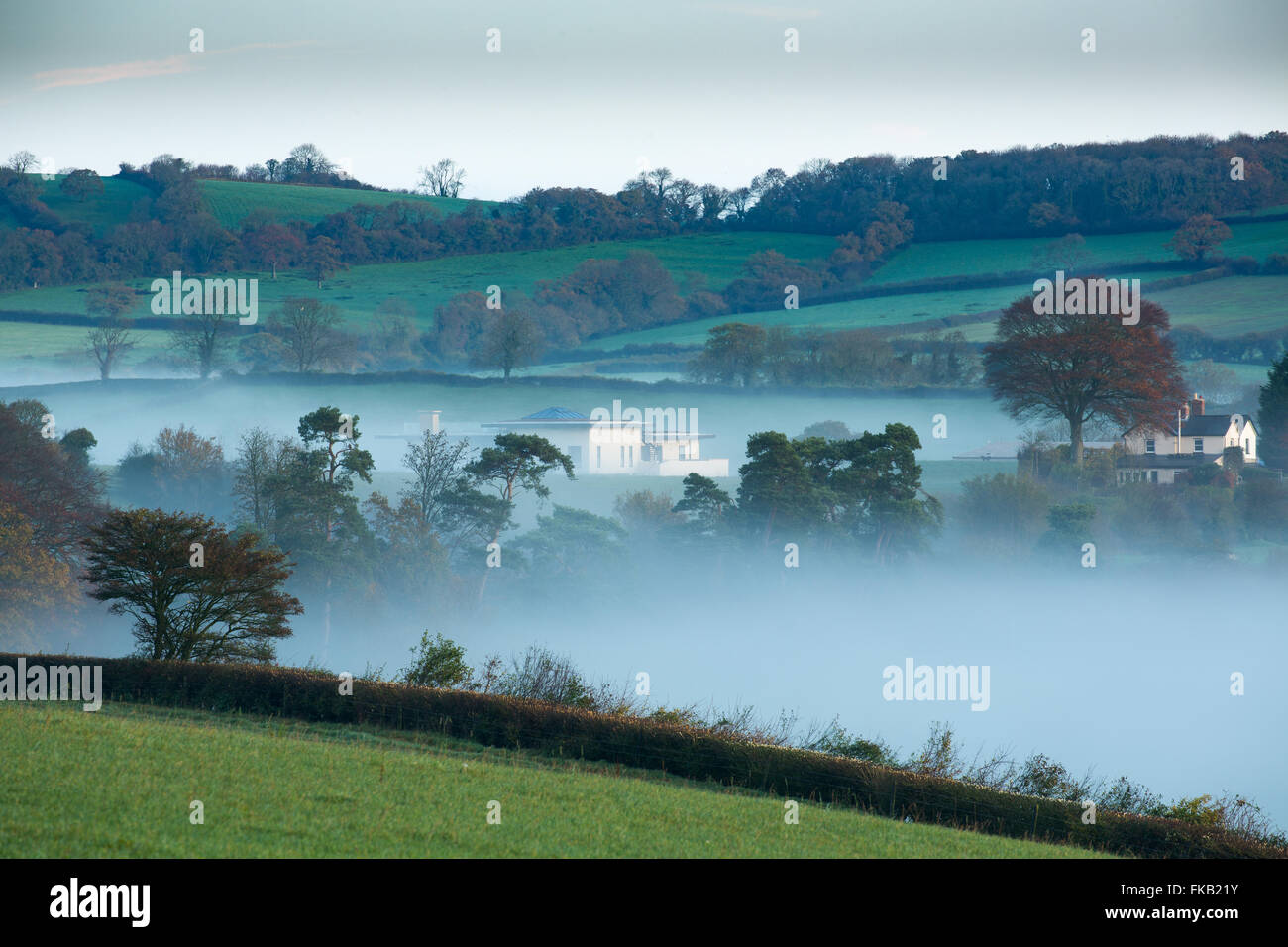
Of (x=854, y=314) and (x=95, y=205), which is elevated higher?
(x=95, y=205)

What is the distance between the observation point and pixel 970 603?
3056 inches

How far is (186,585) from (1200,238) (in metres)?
121

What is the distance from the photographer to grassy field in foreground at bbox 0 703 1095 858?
39.3ft

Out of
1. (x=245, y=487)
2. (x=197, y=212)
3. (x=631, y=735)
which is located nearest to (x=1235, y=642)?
(x=245, y=487)

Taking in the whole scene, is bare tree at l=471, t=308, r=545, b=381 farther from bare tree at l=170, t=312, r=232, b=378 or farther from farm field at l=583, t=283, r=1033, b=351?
bare tree at l=170, t=312, r=232, b=378

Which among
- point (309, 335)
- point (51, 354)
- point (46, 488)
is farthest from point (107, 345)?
point (46, 488)

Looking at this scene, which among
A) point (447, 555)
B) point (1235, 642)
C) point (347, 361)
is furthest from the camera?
point (347, 361)

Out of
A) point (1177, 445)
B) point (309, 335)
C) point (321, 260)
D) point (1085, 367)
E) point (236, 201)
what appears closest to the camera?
point (1085, 367)

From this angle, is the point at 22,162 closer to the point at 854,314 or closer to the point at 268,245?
the point at 268,245

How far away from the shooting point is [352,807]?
13.7m

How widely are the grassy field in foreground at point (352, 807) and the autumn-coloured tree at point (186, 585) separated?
8.60 m

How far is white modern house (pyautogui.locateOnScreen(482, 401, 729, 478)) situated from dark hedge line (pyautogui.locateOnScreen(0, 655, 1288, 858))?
59.9 m
